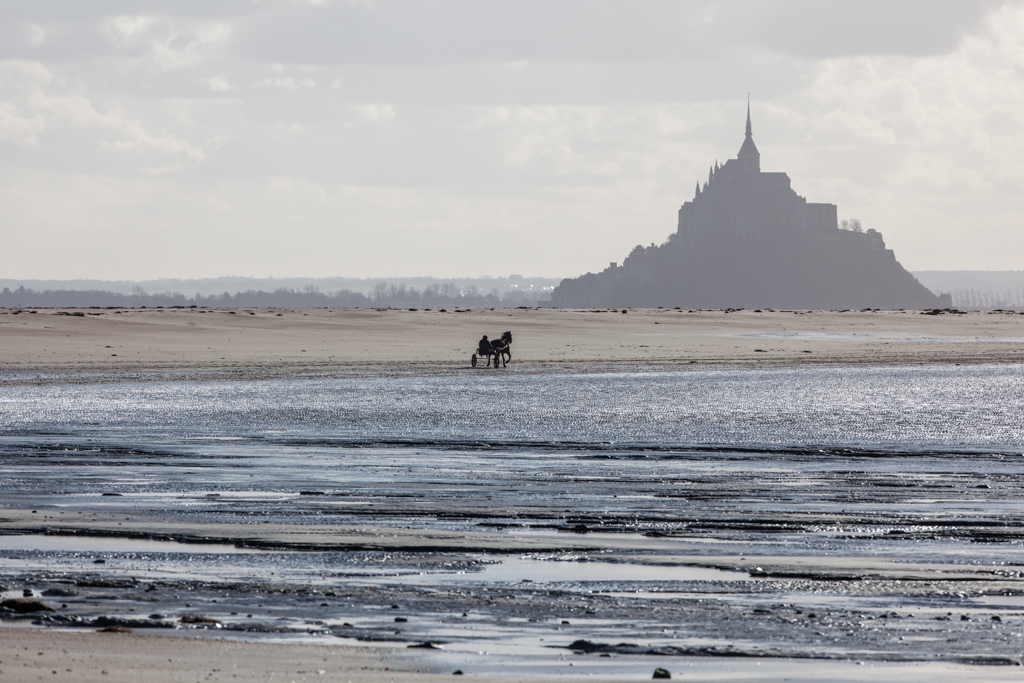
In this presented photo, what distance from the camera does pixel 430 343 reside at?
151 ft

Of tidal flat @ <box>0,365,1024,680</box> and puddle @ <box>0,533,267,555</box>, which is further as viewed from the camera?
puddle @ <box>0,533,267,555</box>

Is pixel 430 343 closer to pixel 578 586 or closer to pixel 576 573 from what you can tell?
pixel 576 573

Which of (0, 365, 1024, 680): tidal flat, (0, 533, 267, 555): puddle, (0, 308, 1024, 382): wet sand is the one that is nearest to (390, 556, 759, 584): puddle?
(0, 365, 1024, 680): tidal flat

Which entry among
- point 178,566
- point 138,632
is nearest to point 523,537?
point 178,566

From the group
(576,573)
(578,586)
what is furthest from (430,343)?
(578,586)

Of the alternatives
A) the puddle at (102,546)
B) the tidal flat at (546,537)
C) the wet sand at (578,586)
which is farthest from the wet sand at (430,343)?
the puddle at (102,546)

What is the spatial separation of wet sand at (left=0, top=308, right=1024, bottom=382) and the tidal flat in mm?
14107

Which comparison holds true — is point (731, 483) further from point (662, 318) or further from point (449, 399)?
point (662, 318)

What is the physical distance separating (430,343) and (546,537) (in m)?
36.8

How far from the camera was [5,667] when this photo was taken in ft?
18.1

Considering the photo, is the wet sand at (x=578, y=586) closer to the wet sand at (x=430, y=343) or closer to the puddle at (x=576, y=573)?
the puddle at (x=576, y=573)

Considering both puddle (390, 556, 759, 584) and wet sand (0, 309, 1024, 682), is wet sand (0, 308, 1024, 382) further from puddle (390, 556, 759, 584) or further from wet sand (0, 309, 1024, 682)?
puddle (390, 556, 759, 584)

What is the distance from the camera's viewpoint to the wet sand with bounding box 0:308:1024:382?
33.7 m

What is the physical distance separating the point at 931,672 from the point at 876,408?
1592 centimetres
